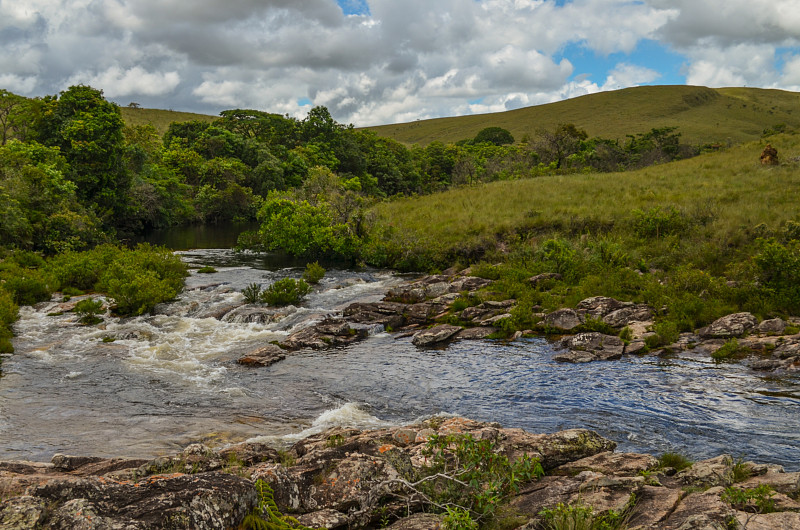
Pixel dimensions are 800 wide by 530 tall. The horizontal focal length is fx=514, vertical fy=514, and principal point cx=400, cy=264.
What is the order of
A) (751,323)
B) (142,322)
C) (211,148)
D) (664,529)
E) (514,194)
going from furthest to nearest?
1. (211,148)
2. (514,194)
3. (142,322)
4. (751,323)
5. (664,529)

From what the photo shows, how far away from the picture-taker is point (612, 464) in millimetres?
6926

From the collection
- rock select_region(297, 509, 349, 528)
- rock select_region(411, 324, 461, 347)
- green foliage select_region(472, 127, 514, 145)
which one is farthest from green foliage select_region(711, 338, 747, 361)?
green foliage select_region(472, 127, 514, 145)

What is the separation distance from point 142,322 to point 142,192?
1259 inches

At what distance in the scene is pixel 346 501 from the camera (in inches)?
226

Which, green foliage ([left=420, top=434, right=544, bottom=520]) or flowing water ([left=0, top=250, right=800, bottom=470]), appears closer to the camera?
green foliage ([left=420, top=434, right=544, bottom=520])

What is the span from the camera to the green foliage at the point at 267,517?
500 centimetres

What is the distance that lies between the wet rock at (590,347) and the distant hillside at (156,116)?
114m

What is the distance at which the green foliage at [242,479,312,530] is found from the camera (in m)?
5.00

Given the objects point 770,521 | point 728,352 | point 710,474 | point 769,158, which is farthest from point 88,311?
point 769,158

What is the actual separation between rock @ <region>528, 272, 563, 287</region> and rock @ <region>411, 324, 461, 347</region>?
473cm

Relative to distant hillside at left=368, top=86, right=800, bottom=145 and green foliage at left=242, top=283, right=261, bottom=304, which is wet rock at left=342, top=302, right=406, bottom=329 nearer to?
green foliage at left=242, top=283, right=261, bottom=304

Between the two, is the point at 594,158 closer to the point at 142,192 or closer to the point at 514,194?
the point at 514,194

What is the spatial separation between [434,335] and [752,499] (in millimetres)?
11676

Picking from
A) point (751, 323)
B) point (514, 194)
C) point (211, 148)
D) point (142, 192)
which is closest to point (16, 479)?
point (751, 323)
